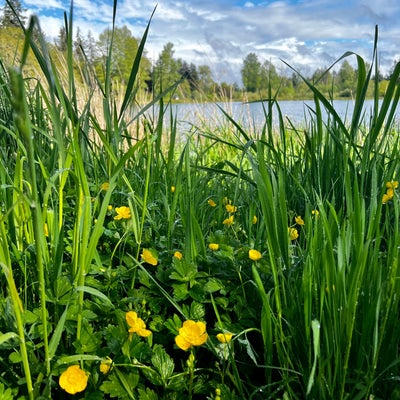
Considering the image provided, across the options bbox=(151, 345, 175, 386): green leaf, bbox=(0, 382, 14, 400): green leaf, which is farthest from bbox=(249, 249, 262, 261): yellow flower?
bbox=(0, 382, 14, 400): green leaf

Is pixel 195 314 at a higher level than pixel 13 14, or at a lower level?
lower

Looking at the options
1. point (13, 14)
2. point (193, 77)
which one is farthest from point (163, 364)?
point (193, 77)

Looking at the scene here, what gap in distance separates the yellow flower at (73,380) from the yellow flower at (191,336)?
160 mm

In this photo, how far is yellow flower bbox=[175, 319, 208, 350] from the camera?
28.9 inches

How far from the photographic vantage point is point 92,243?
0.78 m

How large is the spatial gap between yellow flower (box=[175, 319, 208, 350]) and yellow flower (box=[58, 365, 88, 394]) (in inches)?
6.3

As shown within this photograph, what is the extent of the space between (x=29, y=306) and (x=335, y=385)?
0.64 meters

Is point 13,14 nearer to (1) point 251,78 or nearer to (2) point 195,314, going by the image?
(2) point 195,314

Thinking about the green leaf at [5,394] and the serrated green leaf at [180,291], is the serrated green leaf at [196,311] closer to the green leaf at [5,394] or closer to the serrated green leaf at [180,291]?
the serrated green leaf at [180,291]

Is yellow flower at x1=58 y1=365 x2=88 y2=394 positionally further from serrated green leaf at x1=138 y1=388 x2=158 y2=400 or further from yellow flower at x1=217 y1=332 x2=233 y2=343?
yellow flower at x1=217 y1=332 x2=233 y2=343

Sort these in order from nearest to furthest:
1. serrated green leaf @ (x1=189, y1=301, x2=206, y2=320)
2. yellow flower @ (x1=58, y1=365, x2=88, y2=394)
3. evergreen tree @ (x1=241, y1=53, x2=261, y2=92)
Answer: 1. yellow flower @ (x1=58, y1=365, x2=88, y2=394)
2. serrated green leaf @ (x1=189, y1=301, x2=206, y2=320)
3. evergreen tree @ (x1=241, y1=53, x2=261, y2=92)

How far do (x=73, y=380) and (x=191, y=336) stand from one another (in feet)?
0.67

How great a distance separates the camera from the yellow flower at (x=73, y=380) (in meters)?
0.67

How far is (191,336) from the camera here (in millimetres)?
752
